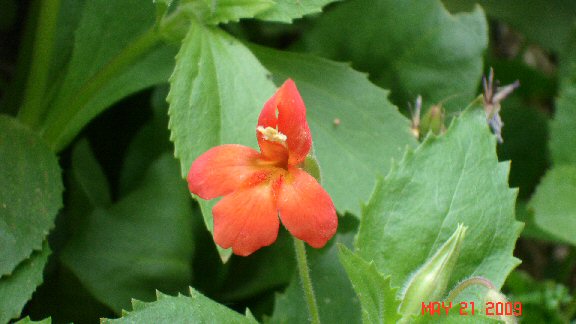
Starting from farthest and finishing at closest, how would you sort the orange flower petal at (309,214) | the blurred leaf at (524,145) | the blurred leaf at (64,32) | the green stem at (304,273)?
the blurred leaf at (524,145) → the blurred leaf at (64,32) → the green stem at (304,273) → the orange flower petal at (309,214)

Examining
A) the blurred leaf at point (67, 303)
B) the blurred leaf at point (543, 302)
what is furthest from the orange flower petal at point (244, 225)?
the blurred leaf at point (543, 302)

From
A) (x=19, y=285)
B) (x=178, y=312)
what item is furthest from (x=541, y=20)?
(x=19, y=285)

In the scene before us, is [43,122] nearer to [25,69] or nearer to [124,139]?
[25,69]

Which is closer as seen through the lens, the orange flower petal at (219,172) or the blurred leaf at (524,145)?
the orange flower petal at (219,172)

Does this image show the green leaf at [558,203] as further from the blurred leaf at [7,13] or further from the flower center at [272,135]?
the blurred leaf at [7,13]

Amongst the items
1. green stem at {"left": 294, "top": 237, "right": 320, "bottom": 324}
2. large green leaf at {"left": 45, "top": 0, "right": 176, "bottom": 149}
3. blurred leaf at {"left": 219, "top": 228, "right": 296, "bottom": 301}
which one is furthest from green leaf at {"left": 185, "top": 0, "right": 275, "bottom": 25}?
blurred leaf at {"left": 219, "top": 228, "right": 296, "bottom": 301}

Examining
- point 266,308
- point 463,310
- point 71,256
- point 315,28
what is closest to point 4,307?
point 71,256

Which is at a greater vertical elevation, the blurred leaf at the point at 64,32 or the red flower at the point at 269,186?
the red flower at the point at 269,186

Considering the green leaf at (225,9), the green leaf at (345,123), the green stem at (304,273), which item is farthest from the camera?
the green leaf at (345,123)

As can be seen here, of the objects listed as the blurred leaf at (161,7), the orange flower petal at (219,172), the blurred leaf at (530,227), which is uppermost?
the blurred leaf at (161,7)
